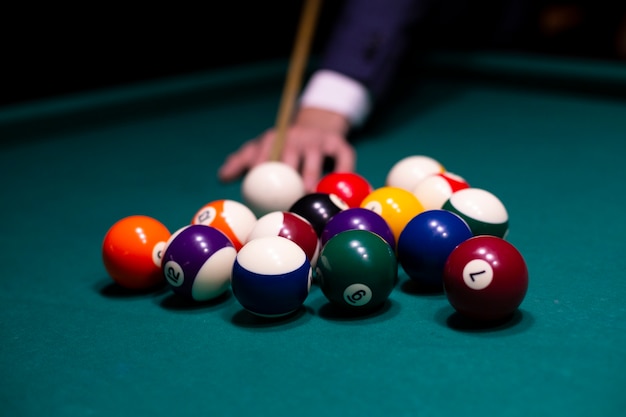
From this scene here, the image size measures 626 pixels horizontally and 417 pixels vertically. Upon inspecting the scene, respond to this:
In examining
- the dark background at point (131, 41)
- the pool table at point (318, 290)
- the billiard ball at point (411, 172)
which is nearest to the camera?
the pool table at point (318, 290)

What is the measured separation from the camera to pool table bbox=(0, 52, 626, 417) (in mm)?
1441

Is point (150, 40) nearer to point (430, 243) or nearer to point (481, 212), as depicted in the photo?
point (481, 212)

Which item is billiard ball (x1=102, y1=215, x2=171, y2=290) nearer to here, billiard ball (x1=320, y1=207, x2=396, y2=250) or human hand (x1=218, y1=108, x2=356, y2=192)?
billiard ball (x1=320, y1=207, x2=396, y2=250)

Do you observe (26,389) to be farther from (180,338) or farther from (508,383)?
(508,383)

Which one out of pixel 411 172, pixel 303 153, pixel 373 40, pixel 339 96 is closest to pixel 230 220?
pixel 411 172

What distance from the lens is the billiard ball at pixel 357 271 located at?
178cm

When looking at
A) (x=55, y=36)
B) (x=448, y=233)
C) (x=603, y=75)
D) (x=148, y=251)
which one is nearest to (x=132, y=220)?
(x=148, y=251)

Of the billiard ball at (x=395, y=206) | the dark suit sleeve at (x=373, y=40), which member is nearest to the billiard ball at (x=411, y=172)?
the billiard ball at (x=395, y=206)

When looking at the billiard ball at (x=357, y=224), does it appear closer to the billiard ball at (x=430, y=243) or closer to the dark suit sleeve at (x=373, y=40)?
the billiard ball at (x=430, y=243)

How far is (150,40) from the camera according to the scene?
539cm

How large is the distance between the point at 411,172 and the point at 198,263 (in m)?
0.88

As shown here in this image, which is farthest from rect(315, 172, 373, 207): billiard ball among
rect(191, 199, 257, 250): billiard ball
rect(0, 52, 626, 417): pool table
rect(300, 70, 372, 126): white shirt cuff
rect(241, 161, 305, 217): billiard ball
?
rect(300, 70, 372, 126): white shirt cuff

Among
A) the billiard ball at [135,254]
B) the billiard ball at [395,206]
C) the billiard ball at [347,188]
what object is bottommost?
the billiard ball at [135,254]

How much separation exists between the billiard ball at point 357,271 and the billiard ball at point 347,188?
53 centimetres
